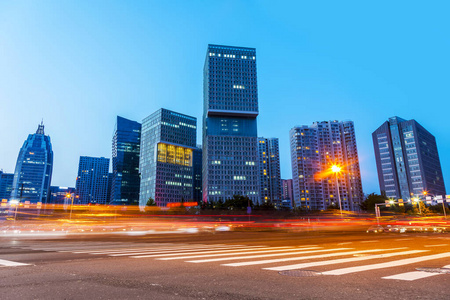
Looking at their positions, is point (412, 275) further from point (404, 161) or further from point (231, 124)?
point (404, 161)

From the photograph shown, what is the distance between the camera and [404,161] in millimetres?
182000

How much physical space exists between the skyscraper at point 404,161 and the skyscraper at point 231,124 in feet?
280

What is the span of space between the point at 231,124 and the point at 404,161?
111 meters

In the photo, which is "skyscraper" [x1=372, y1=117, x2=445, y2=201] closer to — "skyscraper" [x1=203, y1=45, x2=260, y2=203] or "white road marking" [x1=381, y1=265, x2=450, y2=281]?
"skyscraper" [x1=203, y1=45, x2=260, y2=203]

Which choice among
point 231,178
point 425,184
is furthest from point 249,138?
point 425,184

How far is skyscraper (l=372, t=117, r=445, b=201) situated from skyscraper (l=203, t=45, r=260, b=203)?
280 ft

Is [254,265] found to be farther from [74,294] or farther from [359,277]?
[74,294]

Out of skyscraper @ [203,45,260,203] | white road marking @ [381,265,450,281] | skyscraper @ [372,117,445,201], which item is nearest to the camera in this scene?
white road marking @ [381,265,450,281]

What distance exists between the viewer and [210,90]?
Result: 577ft

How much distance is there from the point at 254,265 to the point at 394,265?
3.59 metres

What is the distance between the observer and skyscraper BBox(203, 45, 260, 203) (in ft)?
549

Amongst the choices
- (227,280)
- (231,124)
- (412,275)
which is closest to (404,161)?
(231,124)

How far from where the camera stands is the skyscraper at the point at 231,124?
167375 millimetres

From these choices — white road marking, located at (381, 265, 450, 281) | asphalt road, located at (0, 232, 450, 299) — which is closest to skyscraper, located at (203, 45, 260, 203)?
asphalt road, located at (0, 232, 450, 299)
